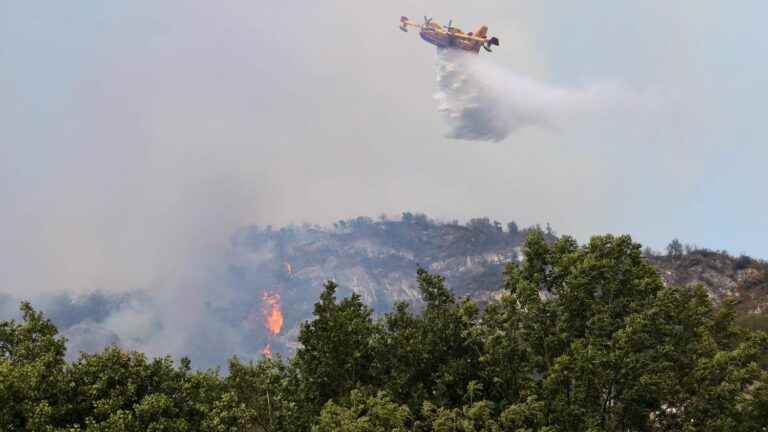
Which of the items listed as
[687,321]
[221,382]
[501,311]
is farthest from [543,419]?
[221,382]

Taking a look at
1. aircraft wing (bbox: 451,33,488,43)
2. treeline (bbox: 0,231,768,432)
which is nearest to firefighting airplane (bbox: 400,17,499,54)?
aircraft wing (bbox: 451,33,488,43)

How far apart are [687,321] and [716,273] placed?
130m

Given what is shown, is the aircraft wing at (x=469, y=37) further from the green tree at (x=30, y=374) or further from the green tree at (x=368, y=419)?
the green tree at (x=30, y=374)

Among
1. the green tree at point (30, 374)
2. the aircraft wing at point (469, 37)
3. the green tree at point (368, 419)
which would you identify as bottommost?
the green tree at point (368, 419)

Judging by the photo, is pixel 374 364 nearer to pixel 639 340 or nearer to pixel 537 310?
pixel 537 310

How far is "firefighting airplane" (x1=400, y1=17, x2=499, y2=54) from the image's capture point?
322 ft

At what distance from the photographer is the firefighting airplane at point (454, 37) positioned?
9812cm

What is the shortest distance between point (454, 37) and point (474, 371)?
3110 inches

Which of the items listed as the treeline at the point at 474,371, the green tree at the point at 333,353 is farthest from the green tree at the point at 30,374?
the green tree at the point at 333,353

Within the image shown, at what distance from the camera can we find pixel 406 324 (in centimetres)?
3378

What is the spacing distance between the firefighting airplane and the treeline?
236ft

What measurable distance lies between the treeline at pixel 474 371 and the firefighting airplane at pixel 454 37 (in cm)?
7180

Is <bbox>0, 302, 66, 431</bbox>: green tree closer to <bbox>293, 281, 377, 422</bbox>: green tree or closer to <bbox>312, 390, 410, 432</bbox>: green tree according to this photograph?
<bbox>312, 390, 410, 432</bbox>: green tree

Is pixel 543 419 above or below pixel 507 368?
below
